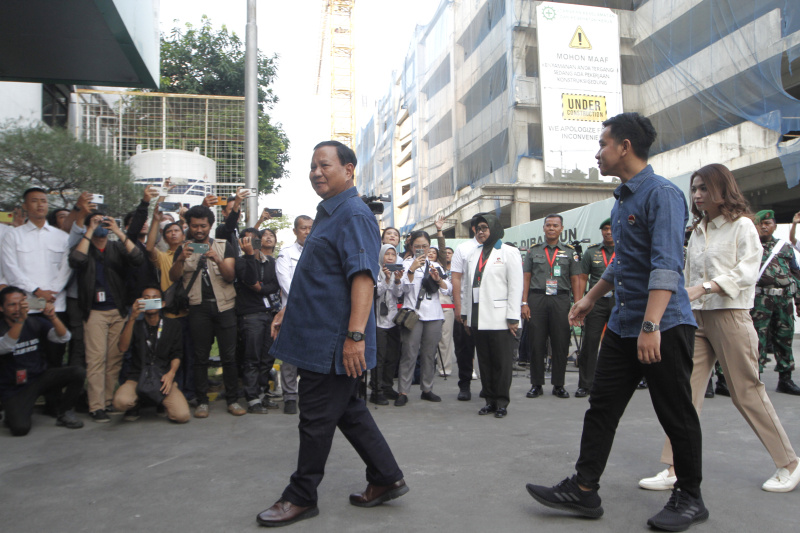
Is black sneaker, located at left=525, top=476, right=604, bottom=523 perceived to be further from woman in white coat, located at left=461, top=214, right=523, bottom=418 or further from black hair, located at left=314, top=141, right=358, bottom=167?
woman in white coat, located at left=461, top=214, right=523, bottom=418

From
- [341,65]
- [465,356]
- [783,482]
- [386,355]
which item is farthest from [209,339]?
[341,65]

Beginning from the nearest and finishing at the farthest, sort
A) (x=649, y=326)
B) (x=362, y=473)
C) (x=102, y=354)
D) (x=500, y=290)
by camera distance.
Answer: (x=649, y=326) < (x=362, y=473) < (x=102, y=354) < (x=500, y=290)

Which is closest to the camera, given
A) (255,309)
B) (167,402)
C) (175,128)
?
(167,402)

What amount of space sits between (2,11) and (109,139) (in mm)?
12524

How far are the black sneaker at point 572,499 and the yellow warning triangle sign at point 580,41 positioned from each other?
74.0 feet

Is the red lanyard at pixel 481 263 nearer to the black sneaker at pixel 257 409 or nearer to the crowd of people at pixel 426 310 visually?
the crowd of people at pixel 426 310

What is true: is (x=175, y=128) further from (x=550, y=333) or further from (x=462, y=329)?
(x=550, y=333)

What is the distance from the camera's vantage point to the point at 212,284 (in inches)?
232

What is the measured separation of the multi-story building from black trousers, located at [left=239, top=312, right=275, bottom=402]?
572 inches

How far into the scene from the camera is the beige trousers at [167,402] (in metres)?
5.50

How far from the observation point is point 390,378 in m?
6.74

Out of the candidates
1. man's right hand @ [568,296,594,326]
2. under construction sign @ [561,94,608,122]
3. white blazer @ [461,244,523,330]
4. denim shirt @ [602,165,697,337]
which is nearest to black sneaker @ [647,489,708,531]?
denim shirt @ [602,165,697,337]

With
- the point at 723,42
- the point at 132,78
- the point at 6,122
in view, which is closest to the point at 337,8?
the point at 723,42

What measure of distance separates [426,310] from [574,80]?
1881cm
